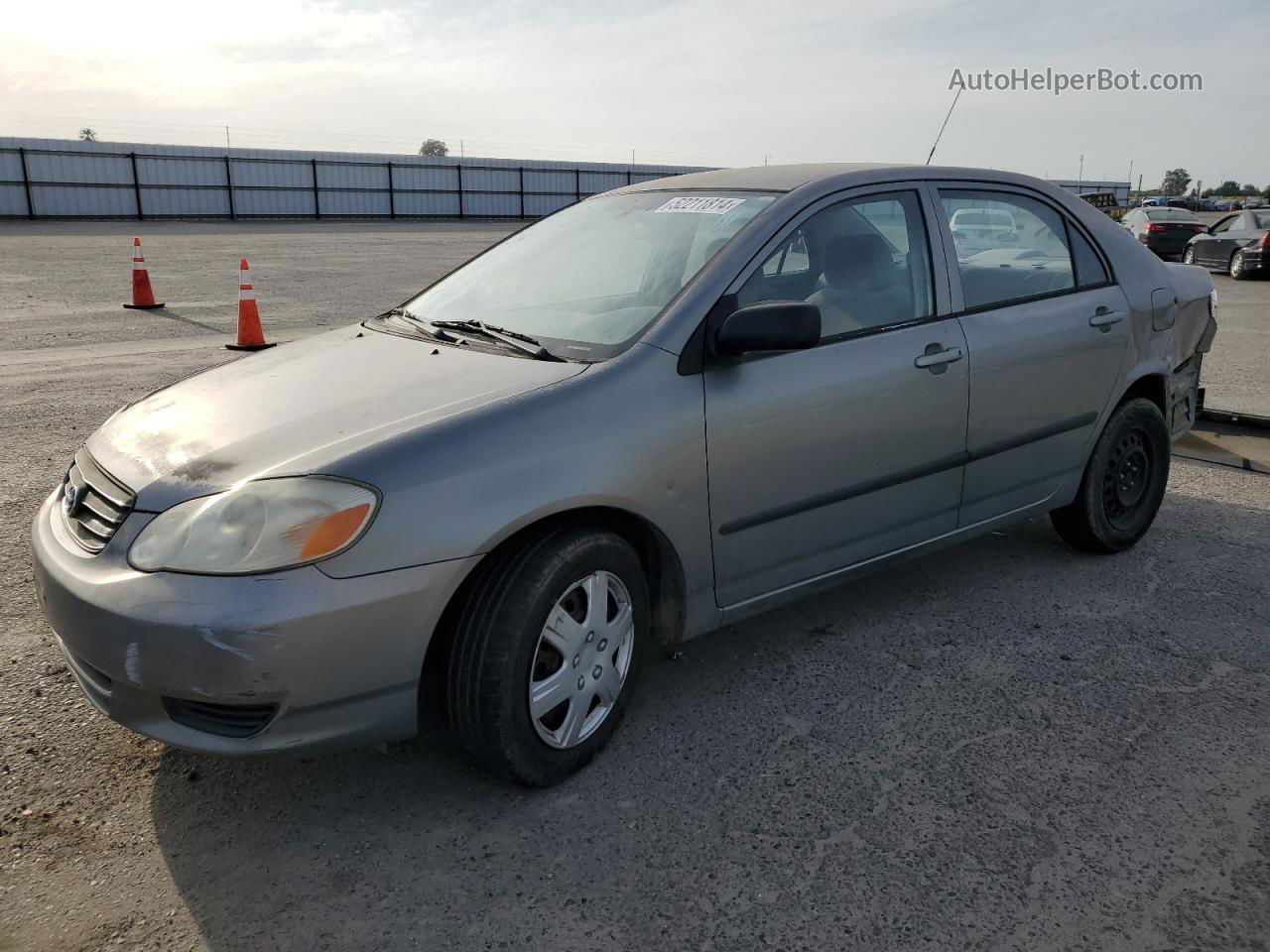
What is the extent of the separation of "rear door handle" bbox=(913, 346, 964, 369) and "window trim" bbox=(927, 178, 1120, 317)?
147 mm

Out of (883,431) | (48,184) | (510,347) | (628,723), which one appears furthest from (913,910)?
(48,184)

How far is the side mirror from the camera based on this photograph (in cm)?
291

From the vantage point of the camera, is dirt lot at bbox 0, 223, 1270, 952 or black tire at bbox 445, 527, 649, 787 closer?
dirt lot at bbox 0, 223, 1270, 952

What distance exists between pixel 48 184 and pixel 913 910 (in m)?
34.1

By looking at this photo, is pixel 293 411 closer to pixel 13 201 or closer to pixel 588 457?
pixel 588 457

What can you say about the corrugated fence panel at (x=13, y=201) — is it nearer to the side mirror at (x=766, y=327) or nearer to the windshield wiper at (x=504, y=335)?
the windshield wiper at (x=504, y=335)

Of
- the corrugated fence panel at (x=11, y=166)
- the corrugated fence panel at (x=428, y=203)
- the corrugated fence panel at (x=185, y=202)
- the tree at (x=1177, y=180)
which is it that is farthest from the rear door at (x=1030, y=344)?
the tree at (x=1177, y=180)

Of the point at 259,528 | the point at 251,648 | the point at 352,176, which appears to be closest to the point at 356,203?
the point at 352,176

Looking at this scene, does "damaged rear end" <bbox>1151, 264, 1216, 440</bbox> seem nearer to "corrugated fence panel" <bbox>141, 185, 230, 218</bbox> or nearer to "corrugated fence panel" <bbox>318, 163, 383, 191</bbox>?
"corrugated fence panel" <bbox>141, 185, 230, 218</bbox>

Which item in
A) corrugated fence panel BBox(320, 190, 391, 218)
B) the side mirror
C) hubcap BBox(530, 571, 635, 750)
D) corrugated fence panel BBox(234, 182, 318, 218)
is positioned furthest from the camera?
corrugated fence panel BBox(320, 190, 391, 218)

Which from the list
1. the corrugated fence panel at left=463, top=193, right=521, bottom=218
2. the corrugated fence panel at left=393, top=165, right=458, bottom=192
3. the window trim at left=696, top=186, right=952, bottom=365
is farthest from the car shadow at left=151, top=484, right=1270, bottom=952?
the corrugated fence panel at left=463, top=193, right=521, bottom=218

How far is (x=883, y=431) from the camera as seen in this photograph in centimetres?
340

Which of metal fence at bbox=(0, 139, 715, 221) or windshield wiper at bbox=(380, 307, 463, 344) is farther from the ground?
metal fence at bbox=(0, 139, 715, 221)

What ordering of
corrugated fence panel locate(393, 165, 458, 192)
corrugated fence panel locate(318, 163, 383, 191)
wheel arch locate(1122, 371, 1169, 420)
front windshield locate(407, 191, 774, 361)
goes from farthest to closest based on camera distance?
corrugated fence panel locate(393, 165, 458, 192)
corrugated fence panel locate(318, 163, 383, 191)
wheel arch locate(1122, 371, 1169, 420)
front windshield locate(407, 191, 774, 361)
